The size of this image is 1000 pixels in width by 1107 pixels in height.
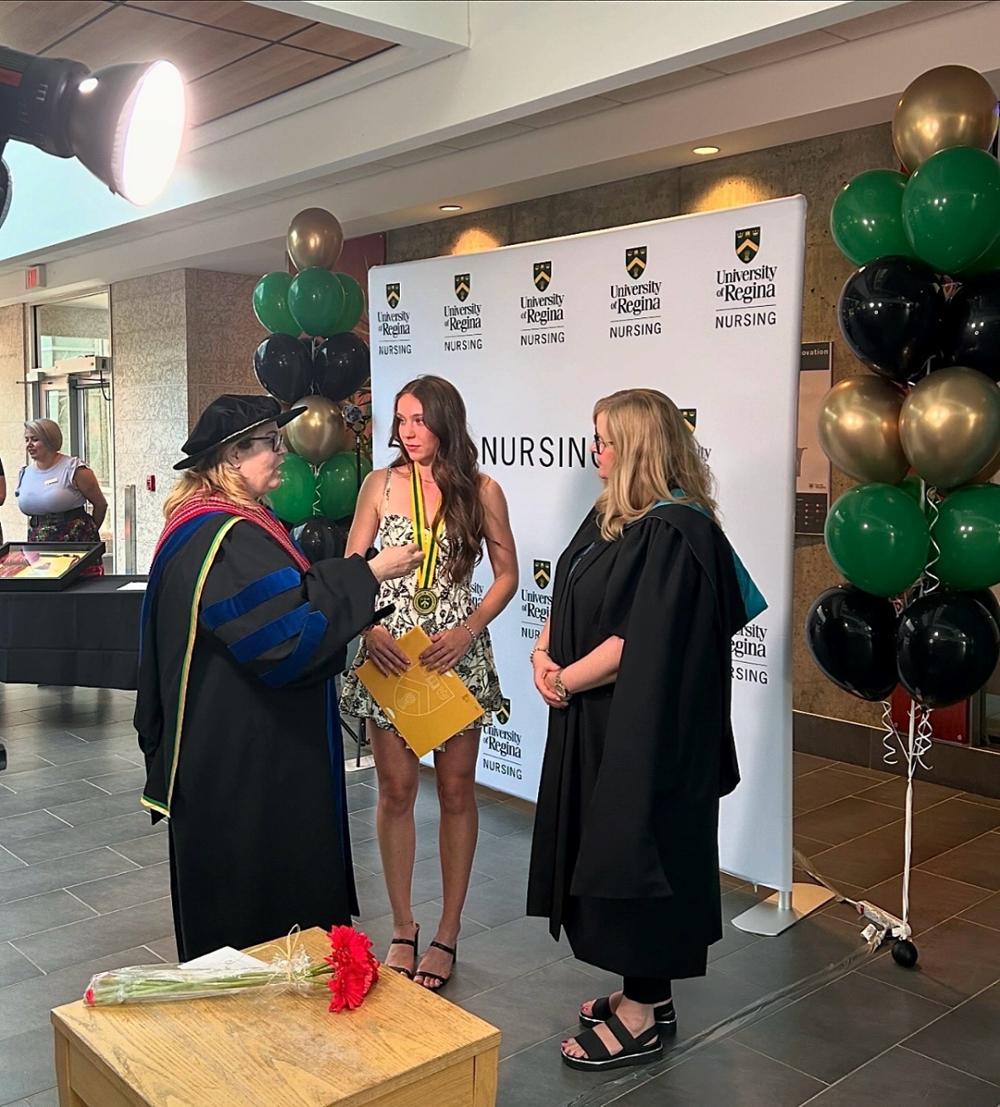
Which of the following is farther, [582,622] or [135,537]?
Result: [135,537]

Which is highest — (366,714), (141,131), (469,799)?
(141,131)

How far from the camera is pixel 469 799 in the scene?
3.30m

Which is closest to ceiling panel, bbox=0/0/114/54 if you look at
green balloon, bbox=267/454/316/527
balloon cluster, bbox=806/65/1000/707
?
green balloon, bbox=267/454/316/527

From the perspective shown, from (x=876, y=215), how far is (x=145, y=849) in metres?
3.34

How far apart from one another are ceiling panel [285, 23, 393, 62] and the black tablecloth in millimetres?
2848

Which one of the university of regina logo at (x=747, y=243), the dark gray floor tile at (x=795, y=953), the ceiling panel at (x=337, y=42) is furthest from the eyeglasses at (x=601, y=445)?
the ceiling panel at (x=337, y=42)

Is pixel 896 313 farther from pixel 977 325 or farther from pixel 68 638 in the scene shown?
pixel 68 638

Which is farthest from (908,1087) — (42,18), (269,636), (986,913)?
(42,18)

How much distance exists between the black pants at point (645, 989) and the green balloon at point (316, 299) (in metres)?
2.94

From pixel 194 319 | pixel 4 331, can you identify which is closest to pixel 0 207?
pixel 194 319

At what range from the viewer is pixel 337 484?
492 centimetres

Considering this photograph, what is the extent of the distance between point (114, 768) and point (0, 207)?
382cm

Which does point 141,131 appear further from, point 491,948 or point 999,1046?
point 999,1046

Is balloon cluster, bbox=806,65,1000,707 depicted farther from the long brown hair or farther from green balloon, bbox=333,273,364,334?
green balloon, bbox=333,273,364,334
